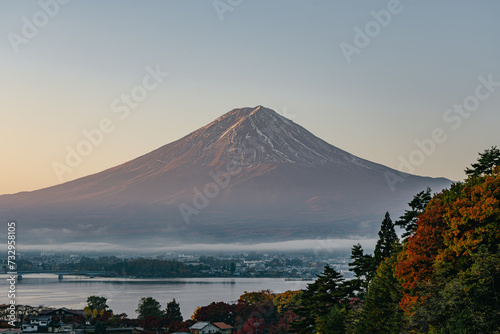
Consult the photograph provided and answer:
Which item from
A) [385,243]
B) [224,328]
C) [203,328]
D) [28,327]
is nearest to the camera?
[385,243]

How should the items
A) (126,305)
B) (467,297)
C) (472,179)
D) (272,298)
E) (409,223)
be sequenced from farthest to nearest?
(126,305) → (272,298) → (409,223) → (472,179) → (467,297)

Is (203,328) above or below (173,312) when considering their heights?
below

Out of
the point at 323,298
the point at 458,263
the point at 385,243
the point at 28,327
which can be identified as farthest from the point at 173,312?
the point at 458,263

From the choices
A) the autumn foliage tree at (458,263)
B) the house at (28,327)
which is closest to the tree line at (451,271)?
the autumn foliage tree at (458,263)

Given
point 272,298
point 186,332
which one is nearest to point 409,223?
point 186,332

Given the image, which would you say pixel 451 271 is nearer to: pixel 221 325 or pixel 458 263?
pixel 458 263

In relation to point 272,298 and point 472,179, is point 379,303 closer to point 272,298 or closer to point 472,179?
point 472,179

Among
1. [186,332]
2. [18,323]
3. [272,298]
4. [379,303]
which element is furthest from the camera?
[272,298]
